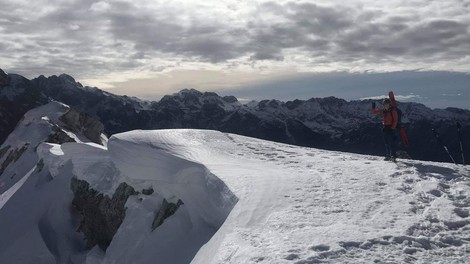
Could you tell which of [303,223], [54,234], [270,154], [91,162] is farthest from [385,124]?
[54,234]

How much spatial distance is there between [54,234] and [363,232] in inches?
930

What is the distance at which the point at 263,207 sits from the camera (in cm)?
1305

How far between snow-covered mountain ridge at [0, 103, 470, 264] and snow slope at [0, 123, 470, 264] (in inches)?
1.7

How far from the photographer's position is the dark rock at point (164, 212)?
17953mm

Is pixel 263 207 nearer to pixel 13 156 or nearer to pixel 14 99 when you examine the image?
pixel 13 156

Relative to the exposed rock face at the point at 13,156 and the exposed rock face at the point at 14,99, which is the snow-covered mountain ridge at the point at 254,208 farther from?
the exposed rock face at the point at 14,99

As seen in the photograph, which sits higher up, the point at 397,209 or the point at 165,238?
the point at 397,209

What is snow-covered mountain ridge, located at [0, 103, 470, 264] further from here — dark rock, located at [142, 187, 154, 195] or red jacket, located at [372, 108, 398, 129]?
red jacket, located at [372, 108, 398, 129]

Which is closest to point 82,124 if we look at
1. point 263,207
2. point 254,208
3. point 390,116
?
point 390,116

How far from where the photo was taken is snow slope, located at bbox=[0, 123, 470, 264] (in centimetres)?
1012

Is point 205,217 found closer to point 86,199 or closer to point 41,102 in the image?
point 86,199

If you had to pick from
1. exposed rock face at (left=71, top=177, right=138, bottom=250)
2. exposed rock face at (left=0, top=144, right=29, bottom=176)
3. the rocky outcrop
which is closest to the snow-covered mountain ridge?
exposed rock face at (left=71, top=177, right=138, bottom=250)

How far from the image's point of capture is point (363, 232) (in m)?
10.6

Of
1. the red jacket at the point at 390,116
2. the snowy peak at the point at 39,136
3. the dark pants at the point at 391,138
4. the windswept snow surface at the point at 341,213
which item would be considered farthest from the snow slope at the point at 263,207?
the snowy peak at the point at 39,136
